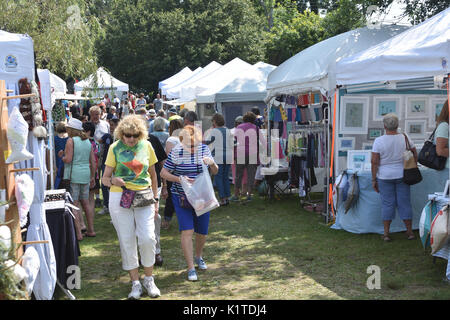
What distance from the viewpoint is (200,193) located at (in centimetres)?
538

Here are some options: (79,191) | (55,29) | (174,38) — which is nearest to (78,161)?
(79,191)

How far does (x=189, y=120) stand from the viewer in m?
6.73

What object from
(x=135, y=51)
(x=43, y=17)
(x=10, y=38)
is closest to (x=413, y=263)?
(x=10, y=38)

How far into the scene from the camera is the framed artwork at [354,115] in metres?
8.15

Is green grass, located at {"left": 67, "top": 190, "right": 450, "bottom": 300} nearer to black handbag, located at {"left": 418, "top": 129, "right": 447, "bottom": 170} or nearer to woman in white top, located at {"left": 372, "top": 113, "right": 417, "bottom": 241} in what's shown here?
woman in white top, located at {"left": 372, "top": 113, "right": 417, "bottom": 241}

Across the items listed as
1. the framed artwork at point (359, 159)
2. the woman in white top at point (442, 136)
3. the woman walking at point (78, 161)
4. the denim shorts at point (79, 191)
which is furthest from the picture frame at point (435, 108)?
the denim shorts at point (79, 191)

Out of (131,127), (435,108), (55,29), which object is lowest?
(131,127)

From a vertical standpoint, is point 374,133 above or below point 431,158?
above

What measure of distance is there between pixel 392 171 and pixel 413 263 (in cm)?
131

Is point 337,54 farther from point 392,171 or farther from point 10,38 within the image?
point 10,38

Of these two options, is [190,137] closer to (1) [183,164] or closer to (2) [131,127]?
(1) [183,164]

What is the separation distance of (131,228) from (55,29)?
301 inches

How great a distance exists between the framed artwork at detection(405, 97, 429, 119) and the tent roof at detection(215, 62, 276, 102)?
4.44m

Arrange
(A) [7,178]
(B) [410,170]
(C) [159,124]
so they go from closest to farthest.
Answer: (A) [7,178], (B) [410,170], (C) [159,124]
